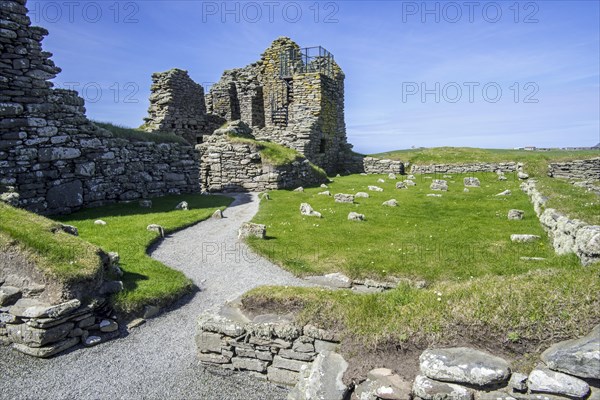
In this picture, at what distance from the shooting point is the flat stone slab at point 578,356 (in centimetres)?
495

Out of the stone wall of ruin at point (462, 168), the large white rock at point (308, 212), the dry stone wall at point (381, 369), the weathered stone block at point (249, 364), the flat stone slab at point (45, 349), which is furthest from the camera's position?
the stone wall of ruin at point (462, 168)

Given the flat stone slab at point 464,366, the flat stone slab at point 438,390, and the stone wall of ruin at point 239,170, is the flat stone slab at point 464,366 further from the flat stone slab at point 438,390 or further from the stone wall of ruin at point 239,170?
the stone wall of ruin at point 239,170

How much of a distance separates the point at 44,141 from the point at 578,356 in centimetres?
1940

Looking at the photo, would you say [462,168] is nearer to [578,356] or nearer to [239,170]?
[239,170]

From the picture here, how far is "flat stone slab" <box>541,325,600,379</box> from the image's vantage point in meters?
4.95

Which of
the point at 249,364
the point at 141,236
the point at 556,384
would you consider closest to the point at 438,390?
the point at 556,384

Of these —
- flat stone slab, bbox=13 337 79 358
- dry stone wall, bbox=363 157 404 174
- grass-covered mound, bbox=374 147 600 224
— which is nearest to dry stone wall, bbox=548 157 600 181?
grass-covered mound, bbox=374 147 600 224

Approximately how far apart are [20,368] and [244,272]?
614cm

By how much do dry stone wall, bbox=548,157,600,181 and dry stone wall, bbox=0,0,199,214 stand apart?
33.8 metres

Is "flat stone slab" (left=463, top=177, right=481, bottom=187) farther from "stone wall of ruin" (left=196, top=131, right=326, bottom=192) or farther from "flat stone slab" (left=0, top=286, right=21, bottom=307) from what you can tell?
"flat stone slab" (left=0, top=286, right=21, bottom=307)

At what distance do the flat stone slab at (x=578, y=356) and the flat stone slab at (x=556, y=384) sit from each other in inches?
3.5

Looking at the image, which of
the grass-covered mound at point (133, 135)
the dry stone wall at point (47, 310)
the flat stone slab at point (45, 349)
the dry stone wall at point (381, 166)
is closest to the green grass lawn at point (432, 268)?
the dry stone wall at point (47, 310)

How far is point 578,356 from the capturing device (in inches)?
199

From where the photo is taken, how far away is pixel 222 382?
7492 mm
